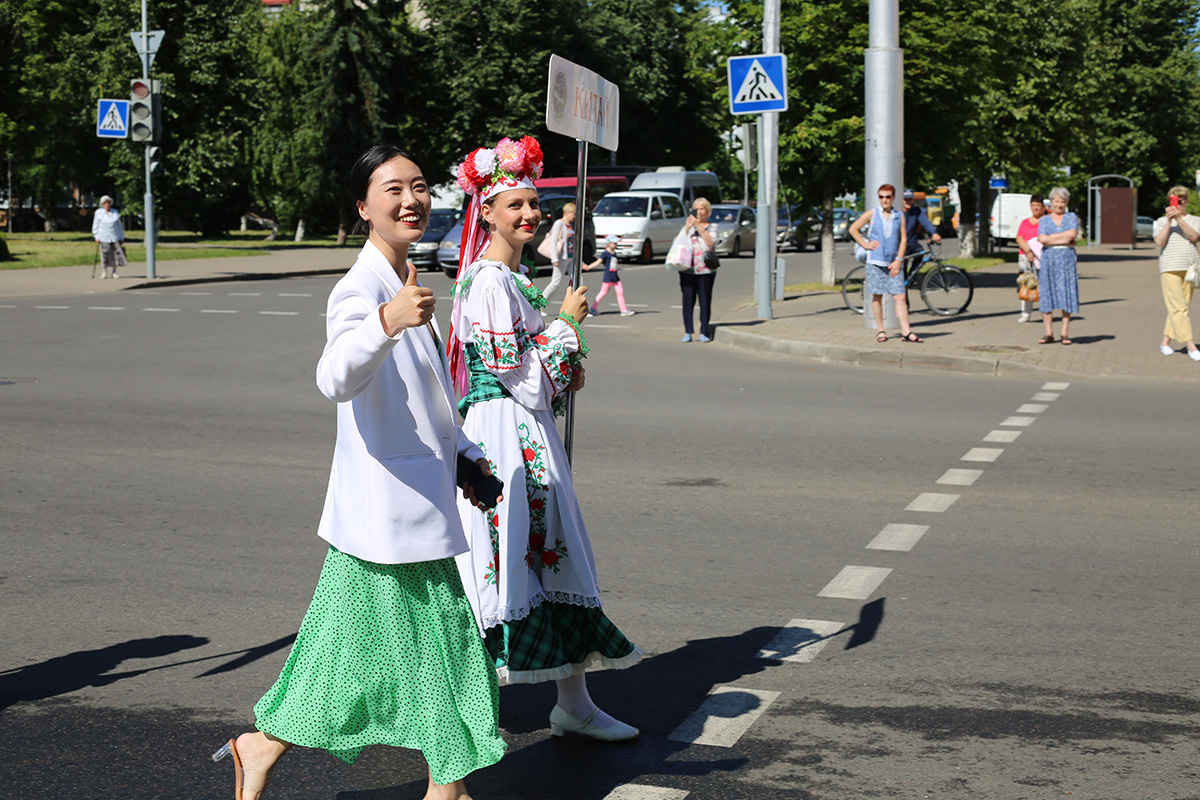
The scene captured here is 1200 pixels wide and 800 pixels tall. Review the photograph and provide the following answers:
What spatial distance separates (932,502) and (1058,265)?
871cm

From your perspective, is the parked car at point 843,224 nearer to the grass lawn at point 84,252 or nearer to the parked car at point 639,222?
the parked car at point 639,222

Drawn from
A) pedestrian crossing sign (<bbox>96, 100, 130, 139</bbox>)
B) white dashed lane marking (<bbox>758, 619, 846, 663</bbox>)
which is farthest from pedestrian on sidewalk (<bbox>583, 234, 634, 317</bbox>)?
white dashed lane marking (<bbox>758, 619, 846, 663</bbox>)

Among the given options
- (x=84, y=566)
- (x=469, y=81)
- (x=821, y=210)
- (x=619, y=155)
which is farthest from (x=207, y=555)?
(x=619, y=155)

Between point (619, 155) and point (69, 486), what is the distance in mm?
62220

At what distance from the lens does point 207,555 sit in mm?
6375

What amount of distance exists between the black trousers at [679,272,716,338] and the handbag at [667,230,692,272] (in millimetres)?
159

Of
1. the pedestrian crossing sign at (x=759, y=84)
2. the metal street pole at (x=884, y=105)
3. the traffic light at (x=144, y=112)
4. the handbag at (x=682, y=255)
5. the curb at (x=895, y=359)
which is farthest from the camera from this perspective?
the traffic light at (x=144, y=112)

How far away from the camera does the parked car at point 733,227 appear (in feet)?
130

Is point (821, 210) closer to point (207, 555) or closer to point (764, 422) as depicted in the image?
point (764, 422)

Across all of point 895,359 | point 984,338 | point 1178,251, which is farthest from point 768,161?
point 1178,251

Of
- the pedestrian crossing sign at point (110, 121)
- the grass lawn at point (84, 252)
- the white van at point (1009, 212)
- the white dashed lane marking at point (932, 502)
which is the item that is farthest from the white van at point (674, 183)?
the white dashed lane marking at point (932, 502)

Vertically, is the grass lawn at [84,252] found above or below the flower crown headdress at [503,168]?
above

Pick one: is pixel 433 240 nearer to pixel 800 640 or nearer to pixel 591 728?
pixel 800 640

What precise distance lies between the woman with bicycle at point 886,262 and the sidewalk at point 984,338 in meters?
0.27
